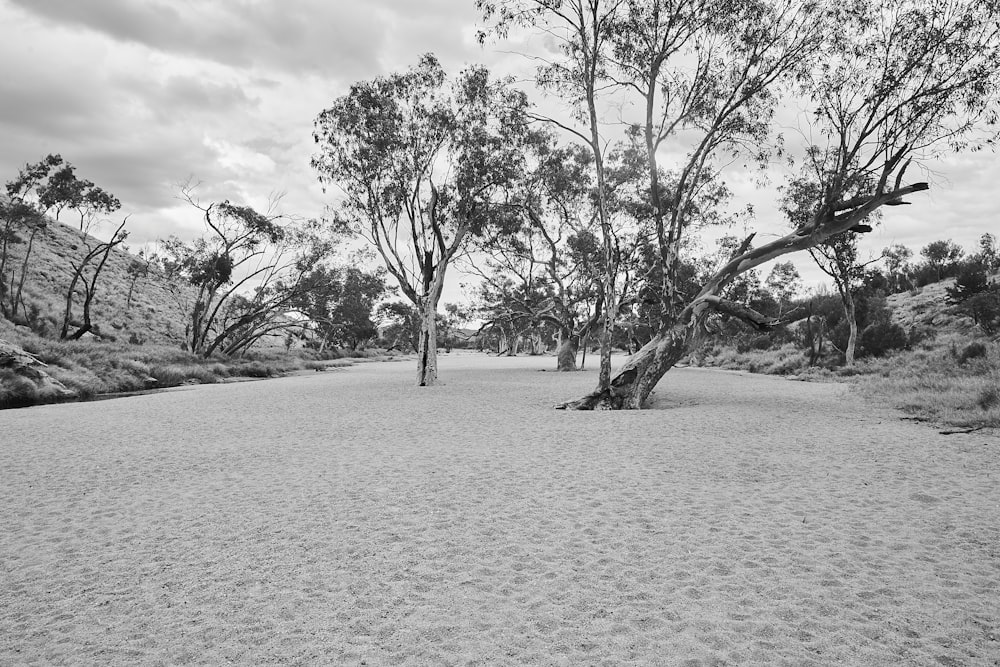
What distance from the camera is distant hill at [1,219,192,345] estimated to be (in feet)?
122

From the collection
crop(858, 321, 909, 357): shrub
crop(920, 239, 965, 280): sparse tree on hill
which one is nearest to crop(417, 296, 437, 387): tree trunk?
crop(858, 321, 909, 357): shrub

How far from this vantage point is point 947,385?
13164 millimetres

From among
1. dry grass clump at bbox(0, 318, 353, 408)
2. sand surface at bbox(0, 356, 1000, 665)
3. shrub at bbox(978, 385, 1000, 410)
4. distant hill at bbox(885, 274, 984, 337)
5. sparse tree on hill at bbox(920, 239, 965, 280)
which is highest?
sparse tree on hill at bbox(920, 239, 965, 280)

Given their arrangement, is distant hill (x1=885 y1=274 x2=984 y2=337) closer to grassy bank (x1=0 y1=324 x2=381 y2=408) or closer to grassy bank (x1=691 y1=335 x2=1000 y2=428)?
grassy bank (x1=691 y1=335 x2=1000 y2=428)

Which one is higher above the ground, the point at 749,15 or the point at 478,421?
the point at 749,15

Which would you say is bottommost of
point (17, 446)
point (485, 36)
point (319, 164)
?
point (17, 446)

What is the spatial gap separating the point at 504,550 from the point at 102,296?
165 feet

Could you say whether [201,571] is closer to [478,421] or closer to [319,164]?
[478,421]

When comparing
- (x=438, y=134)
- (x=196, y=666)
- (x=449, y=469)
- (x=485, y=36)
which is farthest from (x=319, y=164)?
(x=196, y=666)

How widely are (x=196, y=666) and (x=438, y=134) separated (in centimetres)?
1872

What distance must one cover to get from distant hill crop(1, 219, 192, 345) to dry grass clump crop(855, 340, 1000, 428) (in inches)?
1422

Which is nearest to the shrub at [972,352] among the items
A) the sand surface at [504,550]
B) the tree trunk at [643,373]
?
the tree trunk at [643,373]

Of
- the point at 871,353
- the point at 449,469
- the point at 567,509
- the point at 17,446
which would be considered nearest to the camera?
the point at 567,509

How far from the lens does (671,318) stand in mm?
13664
